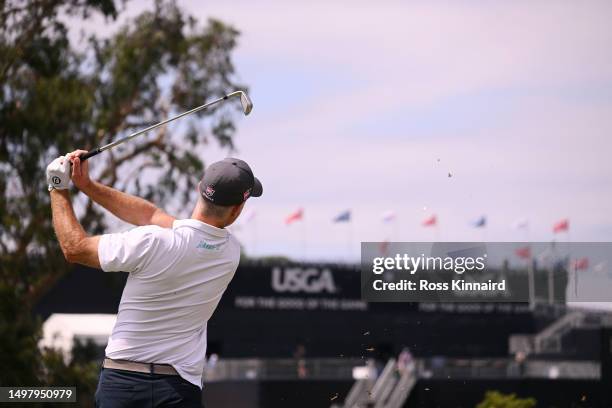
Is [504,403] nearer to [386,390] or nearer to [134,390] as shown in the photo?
[134,390]

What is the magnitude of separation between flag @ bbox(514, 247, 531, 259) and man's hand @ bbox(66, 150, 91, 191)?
29.8ft

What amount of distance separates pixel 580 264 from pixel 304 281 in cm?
3148

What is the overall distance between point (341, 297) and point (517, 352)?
20.6ft

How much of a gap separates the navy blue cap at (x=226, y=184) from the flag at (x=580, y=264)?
6.79m

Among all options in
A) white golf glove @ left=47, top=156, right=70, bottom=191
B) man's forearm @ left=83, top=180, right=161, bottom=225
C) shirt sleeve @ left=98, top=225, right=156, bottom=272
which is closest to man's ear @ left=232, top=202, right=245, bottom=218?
shirt sleeve @ left=98, top=225, right=156, bottom=272

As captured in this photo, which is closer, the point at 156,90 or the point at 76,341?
the point at 76,341

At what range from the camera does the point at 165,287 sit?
469cm

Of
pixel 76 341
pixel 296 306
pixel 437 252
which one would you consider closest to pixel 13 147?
pixel 76 341

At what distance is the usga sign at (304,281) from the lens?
42656 millimetres

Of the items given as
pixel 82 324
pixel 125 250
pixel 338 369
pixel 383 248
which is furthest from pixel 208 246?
pixel 82 324

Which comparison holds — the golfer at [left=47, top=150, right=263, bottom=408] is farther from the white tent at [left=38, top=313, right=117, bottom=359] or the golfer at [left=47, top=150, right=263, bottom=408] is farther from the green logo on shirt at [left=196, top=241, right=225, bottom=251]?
the white tent at [left=38, top=313, right=117, bottom=359]

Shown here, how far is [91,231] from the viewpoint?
23188mm

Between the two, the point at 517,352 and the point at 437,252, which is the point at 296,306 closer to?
the point at 517,352

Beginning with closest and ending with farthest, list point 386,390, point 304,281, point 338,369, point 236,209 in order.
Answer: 1. point 236,209
2. point 386,390
3. point 338,369
4. point 304,281
